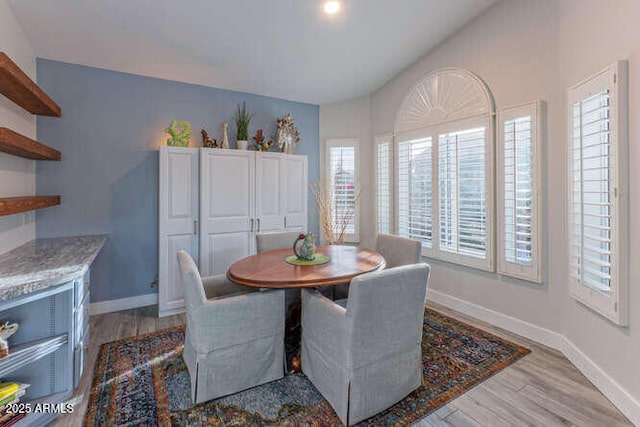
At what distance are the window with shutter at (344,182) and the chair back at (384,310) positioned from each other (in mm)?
2825

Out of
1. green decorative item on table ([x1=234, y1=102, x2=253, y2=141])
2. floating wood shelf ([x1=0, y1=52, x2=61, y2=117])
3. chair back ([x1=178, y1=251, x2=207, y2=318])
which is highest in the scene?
green decorative item on table ([x1=234, y1=102, x2=253, y2=141])

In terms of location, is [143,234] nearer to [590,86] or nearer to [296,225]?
[296,225]

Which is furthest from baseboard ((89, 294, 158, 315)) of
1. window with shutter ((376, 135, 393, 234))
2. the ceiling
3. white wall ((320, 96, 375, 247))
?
window with shutter ((376, 135, 393, 234))

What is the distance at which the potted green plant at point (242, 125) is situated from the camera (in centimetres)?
370

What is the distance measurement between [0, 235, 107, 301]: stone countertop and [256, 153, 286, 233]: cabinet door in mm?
1603

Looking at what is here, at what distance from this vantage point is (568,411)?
69.2 inches

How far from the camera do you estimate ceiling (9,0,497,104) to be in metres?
2.44

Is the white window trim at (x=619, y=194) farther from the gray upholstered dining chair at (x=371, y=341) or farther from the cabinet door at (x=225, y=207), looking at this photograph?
the cabinet door at (x=225, y=207)

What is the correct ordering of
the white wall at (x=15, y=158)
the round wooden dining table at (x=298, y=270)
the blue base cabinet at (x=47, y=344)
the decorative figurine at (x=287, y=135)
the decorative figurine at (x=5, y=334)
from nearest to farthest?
the decorative figurine at (x=5, y=334)
the blue base cabinet at (x=47, y=344)
the round wooden dining table at (x=298, y=270)
the white wall at (x=15, y=158)
the decorative figurine at (x=287, y=135)

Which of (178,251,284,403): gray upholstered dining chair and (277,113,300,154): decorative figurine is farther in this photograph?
(277,113,300,154): decorative figurine

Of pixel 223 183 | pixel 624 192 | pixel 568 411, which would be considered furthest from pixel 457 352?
pixel 223 183

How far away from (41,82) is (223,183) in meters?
1.95

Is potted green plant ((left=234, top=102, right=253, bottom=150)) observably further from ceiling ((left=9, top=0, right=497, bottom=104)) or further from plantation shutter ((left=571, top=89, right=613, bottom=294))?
plantation shutter ((left=571, top=89, right=613, bottom=294))

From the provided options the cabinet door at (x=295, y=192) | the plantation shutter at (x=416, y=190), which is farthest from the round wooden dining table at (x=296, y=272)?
the plantation shutter at (x=416, y=190)
